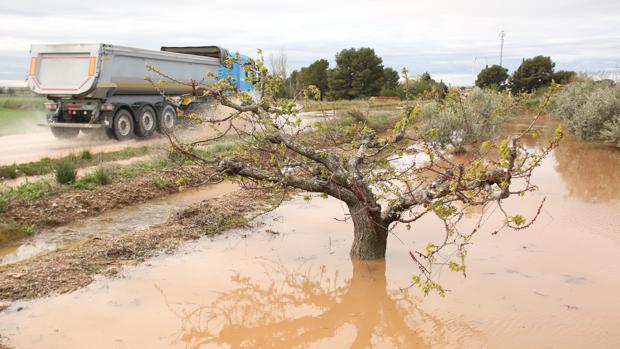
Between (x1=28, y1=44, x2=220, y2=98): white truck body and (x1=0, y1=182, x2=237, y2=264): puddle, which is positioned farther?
(x1=28, y1=44, x2=220, y2=98): white truck body

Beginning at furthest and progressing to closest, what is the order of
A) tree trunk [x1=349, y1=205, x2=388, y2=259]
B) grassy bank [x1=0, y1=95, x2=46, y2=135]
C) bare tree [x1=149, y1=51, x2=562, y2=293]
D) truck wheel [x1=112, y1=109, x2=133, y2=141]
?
grassy bank [x1=0, y1=95, x2=46, y2=135], truck wheel [x1=112, y1=109, x2=133, y2=141], tree trunk [x1=349, y1=205, x2=388, y2=259], bare tree [x1=149, y1=51, x2=562, y2=293]

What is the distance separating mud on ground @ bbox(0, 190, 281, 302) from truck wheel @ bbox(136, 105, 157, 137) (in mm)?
8521

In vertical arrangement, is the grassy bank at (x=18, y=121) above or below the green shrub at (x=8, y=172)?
above

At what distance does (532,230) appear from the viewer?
758 cm

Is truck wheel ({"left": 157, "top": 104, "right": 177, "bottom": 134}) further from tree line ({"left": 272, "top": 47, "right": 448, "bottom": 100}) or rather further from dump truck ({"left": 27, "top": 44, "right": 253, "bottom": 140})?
tree line ({"left": 272, "top": 47, "right": 448, "bottom": 100})

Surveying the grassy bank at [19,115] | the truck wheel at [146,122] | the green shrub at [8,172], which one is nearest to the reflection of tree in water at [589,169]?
the green shrub at [8,172]

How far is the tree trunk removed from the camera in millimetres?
6094

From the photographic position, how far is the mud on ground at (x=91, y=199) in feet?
25.3

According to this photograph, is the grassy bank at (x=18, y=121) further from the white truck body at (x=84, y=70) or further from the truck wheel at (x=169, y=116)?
the truck wheel at (x=169, y=116)

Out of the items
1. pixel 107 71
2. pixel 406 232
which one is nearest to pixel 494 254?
pixel 406 232

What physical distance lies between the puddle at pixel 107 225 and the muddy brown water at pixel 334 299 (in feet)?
4.98

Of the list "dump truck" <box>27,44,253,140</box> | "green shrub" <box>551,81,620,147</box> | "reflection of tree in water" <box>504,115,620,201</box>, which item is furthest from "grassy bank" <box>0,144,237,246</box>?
"green shrub" <box>551,81,620,147</box>

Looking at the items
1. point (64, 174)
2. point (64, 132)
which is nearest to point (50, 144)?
point (64, 132)

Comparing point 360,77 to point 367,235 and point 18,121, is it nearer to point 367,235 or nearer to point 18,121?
point 18,121
